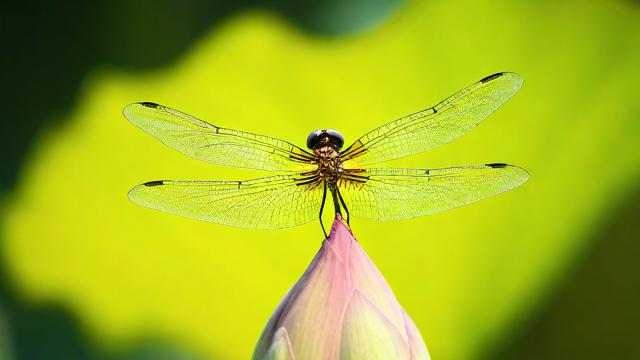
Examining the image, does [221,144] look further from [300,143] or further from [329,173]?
[300,143]

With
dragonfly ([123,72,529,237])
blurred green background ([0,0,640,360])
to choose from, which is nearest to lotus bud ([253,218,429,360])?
dragonfly ([123,72,529,237])

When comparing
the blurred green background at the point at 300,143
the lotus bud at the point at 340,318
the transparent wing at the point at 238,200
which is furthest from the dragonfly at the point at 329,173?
the blurred green background at the point at 300,143

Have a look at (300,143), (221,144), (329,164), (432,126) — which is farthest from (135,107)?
(300,143)

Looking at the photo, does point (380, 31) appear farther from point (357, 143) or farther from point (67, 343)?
point (67, 343)

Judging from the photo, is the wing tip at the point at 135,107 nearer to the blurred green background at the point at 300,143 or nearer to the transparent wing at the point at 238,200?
the transparent wing at the point at 238,200

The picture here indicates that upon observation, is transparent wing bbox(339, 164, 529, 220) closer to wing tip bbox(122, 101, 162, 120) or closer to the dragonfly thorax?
the dragonfly thorax

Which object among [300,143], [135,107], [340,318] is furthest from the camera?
[300,143]

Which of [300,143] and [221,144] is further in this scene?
[300,143]

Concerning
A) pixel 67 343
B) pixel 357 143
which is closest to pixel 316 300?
pixel 357 143
